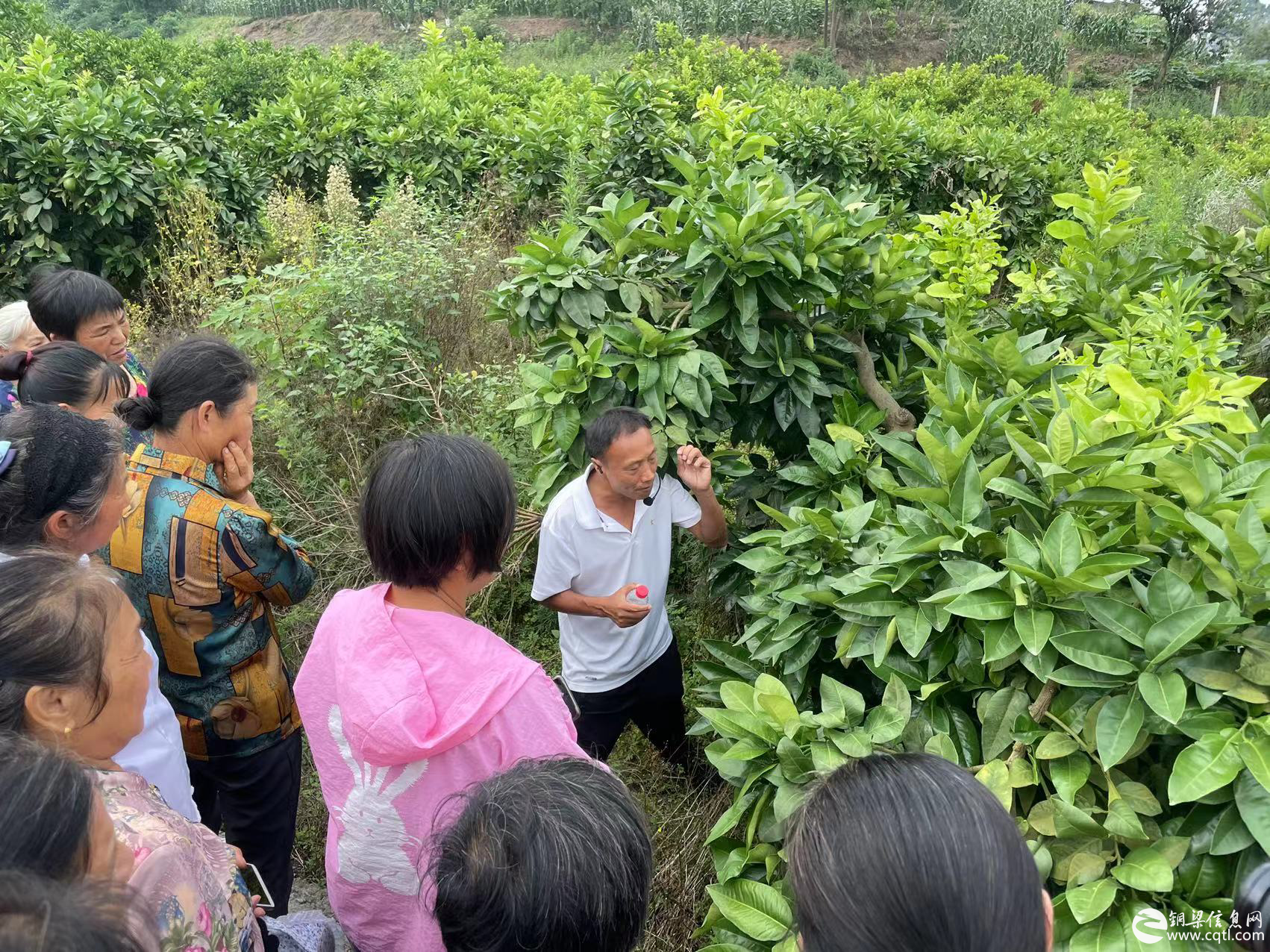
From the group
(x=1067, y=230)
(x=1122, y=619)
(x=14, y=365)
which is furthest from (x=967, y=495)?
(x=14, y=365)

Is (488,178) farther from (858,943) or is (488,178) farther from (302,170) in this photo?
(858,943)

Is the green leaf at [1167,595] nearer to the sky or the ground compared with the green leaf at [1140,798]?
nearer to the sky

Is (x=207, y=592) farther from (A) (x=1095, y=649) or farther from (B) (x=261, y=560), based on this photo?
(A) (x=1095, y=649)

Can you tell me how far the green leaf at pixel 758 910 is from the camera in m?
1.52

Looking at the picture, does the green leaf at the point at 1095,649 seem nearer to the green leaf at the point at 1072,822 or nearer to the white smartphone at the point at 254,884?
the green leaf at the point at 1072,822

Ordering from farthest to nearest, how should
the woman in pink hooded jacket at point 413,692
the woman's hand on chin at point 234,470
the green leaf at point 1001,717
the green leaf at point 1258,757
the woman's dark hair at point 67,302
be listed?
1. the woman's dark hair at point 67,302
2. the woman's hand on chin at point 234,470
3. the green leaf at point 1001,717
4. the woman in pink hooded jacket at point 413,692
5. the green leaf at point 1258,757

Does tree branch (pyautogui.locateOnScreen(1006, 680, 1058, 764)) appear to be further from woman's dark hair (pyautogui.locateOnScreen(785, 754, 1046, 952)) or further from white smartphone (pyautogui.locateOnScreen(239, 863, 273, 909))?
white smartphone (pyautogui.locateOnScreen(239, 863, 273, 909))

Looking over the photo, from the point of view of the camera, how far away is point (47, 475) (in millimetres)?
1856

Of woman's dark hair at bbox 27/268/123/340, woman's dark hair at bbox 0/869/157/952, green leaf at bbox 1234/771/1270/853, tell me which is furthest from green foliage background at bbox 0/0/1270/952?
woman's dark hair at bbox 27/268/123/340

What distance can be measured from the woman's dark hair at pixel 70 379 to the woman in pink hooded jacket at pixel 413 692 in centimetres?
147

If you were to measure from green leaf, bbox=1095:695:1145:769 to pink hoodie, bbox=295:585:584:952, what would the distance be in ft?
2.95

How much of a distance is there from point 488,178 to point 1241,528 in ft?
22.7

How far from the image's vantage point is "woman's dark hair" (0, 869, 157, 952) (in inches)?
32.8

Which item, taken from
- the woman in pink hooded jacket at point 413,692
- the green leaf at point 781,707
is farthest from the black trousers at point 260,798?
the green leaf at point 781,707
